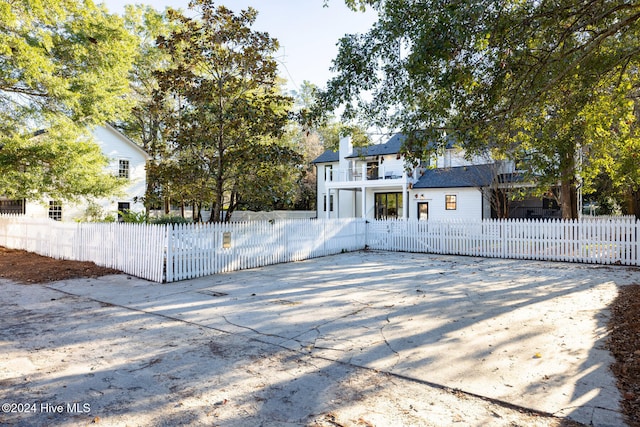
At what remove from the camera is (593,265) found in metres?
12.3

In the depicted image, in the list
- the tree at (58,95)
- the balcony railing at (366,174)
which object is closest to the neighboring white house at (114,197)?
the tree at (58,95)

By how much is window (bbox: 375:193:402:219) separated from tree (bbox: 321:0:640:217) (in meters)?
18.9

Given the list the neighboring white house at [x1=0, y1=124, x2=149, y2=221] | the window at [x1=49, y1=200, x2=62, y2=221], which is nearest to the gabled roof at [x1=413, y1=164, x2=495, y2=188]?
the neighboring white house at [x1=0, y1=124, x2=149, y2=221]

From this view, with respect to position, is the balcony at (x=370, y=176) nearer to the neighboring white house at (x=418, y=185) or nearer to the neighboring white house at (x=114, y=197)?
the neighboring white house at (x=418, y=185)

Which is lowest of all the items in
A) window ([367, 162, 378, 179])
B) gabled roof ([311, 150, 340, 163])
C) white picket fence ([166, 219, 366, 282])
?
white picket fence ([166, 219, 366, 282])

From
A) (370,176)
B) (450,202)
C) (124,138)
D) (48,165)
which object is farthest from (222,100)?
(124,138)

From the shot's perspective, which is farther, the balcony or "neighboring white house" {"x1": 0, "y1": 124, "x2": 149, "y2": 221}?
the balcony

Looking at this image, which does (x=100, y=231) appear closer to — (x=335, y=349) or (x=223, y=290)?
(x=223, y=290)

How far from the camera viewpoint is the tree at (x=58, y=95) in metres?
14.0

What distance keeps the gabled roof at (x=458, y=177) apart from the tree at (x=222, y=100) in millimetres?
13402

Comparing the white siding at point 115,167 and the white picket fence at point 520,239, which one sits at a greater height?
the white siding at point 115,167

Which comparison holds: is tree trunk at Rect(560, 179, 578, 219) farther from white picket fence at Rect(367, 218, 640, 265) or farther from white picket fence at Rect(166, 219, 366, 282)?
white picket fence at Rect(166, 219, 366, 282)

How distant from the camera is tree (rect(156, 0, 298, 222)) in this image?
10.7 meters

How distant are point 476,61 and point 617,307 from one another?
4.97m
